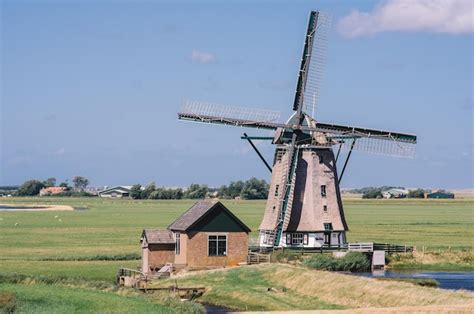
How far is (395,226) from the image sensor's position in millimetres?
92500

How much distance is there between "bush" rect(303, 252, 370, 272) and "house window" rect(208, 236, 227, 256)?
458 centimetres

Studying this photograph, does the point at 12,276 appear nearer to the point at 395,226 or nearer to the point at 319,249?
the point at 319,249

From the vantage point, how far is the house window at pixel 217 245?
50531mm

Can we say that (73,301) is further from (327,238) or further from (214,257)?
(327,238)

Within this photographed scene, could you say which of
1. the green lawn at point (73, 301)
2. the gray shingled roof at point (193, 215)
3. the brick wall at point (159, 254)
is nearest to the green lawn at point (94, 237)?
the brick wall at point (159, 254)

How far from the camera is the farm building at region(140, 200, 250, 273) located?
50.2 m

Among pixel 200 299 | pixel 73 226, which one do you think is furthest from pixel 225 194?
pixel 200 299

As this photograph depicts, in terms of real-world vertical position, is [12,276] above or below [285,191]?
below

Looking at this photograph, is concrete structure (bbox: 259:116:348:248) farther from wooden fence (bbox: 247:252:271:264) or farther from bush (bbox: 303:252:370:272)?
wooden fence (bbox: 247:252:271:264)

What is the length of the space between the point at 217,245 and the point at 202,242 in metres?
0.87

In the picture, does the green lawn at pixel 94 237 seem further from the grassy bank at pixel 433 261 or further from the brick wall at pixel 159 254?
the grassy bank at pixel 433 261

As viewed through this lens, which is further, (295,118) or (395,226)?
(395,226)

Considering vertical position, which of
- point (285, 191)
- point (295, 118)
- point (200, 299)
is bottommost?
point (200, 299)

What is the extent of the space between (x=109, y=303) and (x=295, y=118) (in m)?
26.2
